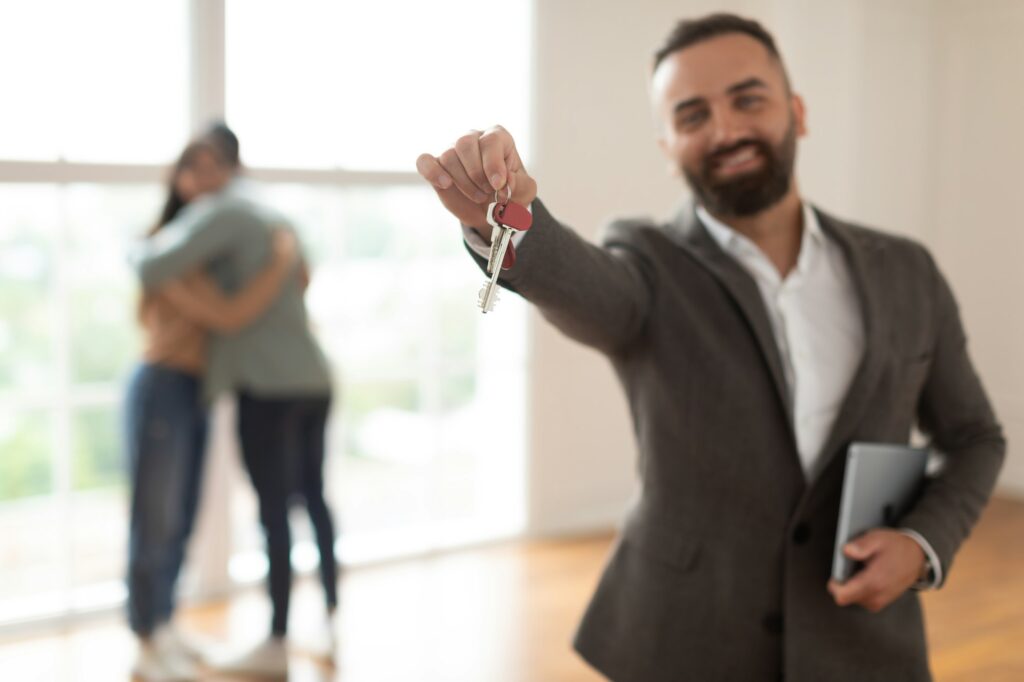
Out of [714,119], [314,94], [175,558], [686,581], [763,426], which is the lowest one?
[175,558]

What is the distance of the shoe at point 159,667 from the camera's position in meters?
3.11

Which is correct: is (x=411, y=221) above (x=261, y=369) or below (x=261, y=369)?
above

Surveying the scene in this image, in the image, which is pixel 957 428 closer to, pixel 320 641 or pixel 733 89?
pixel 733 89

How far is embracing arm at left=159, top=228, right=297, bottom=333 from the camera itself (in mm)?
3070

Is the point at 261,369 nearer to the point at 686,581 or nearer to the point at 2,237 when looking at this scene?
the point at 2,237

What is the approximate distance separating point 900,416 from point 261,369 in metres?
1.96

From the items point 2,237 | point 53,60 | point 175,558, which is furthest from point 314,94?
point 175,558

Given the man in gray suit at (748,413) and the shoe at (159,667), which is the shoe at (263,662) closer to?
the shoe at (159,667)

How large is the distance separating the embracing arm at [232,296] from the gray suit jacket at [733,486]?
5.52ft

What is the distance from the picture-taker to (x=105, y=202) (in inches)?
145

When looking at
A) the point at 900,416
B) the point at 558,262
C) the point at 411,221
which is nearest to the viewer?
the point at 558,262

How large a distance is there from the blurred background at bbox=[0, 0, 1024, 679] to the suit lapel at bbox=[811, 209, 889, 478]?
2160 millimetres

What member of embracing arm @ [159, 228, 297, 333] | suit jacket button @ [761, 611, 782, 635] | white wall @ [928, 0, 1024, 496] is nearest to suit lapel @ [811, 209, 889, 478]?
suit jacket button @ [761, 611, 782, 635]

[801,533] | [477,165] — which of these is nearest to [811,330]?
[801,533]
